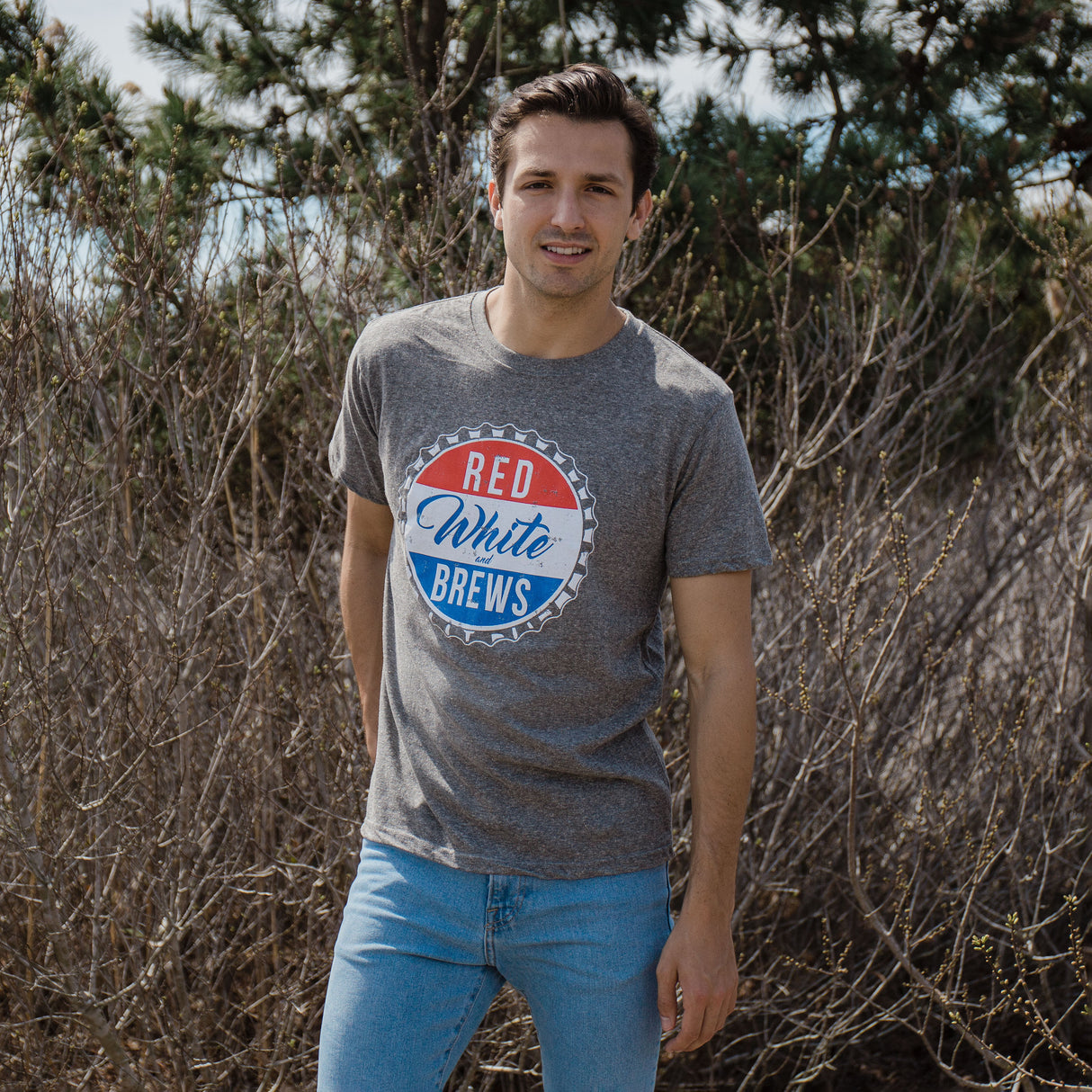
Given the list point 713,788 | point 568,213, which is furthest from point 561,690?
point 568,213

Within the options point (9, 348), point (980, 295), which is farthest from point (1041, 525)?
point (9, 348)

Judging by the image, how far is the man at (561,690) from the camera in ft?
5.05

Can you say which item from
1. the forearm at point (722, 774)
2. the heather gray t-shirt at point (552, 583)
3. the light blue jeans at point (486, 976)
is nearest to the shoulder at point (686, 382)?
the heather gray t-shirt at point (552, 583)

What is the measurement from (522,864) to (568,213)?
90 centimetres

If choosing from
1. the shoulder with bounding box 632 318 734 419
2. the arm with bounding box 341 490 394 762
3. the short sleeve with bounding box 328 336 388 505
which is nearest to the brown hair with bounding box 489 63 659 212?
the shoulder with bounding box 632 318 734 419

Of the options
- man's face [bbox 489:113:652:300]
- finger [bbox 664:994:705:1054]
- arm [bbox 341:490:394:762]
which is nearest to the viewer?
finger [bbox 664:994:705:1054]

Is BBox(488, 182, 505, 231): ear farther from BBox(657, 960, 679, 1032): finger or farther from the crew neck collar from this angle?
BBox(657, 960, 679, 1032): finger

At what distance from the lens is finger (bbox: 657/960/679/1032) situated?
1516 mm

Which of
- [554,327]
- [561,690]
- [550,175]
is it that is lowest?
[561,690]

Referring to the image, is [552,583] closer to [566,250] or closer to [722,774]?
[722,774]

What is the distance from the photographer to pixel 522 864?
1.55 m

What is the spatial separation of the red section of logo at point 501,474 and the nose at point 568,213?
0.31 meters

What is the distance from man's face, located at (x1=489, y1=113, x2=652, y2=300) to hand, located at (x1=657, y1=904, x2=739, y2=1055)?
2.93ft

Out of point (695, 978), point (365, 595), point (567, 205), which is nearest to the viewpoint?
point (695, 978)
